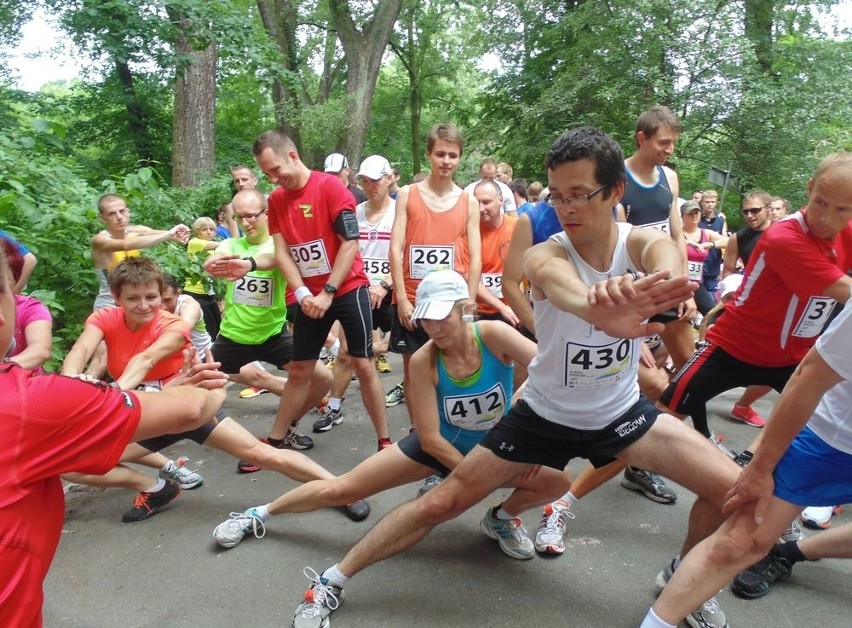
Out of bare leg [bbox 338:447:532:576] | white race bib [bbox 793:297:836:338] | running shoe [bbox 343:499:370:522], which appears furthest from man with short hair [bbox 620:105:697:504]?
running shoe [bbox 343:499:370:522]

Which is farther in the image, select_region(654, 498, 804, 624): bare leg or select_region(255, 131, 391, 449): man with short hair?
select_region(255, 131, 391, 449): man with short hair

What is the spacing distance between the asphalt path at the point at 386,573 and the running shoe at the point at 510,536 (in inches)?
1.8

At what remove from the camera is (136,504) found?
3512 mm

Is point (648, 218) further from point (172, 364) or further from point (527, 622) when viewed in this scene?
point (172, 364)

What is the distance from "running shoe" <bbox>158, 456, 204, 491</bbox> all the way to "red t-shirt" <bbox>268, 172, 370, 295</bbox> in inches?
61.1

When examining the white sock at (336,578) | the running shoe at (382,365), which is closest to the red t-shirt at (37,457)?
the white sock at (336,578)

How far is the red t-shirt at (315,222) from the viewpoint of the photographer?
4.02 metres

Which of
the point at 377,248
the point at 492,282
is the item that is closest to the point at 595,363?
the point at 492,282

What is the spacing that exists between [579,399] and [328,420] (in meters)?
3.01

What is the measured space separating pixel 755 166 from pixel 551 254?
1474 cm

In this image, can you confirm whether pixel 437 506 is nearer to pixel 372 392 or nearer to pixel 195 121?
pixel 372 392

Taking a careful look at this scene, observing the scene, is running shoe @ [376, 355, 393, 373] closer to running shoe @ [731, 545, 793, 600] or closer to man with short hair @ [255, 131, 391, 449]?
man with short hair @ [255, 131, 391, 449]

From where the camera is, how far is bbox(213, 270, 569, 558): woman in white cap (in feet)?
8.80

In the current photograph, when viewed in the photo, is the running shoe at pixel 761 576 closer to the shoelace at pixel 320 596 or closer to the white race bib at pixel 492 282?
the shoelace at pixel 320 596
